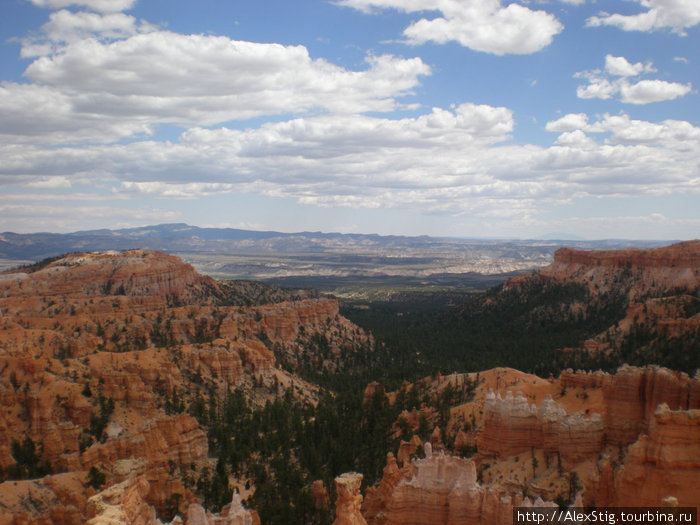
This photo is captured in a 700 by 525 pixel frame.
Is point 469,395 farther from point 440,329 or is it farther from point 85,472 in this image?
point 440,329

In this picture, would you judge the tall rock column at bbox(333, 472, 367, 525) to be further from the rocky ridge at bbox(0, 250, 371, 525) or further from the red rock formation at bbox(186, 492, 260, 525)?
the rocky ridge at bbox(0, 250, 371, 525)

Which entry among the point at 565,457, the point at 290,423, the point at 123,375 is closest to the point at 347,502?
the point at 565,457

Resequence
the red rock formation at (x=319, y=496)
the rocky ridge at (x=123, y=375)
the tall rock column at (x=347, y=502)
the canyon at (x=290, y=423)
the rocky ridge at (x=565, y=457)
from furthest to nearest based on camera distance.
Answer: the red rock formation at (x=319, y=496) < the rocky ridge at (x=123, y=375) < the canyon at (x=290, y=423) < the tall rock column at (x=347, y=502) < the rocky ridge at (x=565, y=457)

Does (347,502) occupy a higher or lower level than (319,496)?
higher

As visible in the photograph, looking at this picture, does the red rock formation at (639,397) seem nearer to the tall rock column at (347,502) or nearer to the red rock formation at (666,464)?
the red rock formation at (666,464)

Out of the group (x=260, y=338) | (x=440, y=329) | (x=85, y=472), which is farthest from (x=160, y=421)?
(x=440, y=329)

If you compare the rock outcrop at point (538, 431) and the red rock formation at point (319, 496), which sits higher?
the rock outcrop at point (538, 431)

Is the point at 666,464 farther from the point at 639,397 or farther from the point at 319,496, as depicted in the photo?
the point at 319,496

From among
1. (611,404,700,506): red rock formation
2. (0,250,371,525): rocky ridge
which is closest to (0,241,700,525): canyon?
(611,404,700,506): red rock formation

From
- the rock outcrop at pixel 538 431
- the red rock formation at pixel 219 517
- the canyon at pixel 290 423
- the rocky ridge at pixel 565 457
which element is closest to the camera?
the rocky ridge at pixel 565 457

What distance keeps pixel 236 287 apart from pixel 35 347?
3337 inches

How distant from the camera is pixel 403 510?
2777cm

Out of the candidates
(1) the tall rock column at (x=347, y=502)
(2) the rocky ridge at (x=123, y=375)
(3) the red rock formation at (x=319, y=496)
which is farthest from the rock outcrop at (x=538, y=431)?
(2) the rocky ridge at (x=123, y=375)

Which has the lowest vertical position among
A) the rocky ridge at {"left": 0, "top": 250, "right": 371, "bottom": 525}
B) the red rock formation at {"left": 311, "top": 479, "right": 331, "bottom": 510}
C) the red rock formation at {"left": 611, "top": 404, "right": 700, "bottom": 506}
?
the red rock formation at {"left": 311, "top": 479, "right": 331, "bottom": 510}
